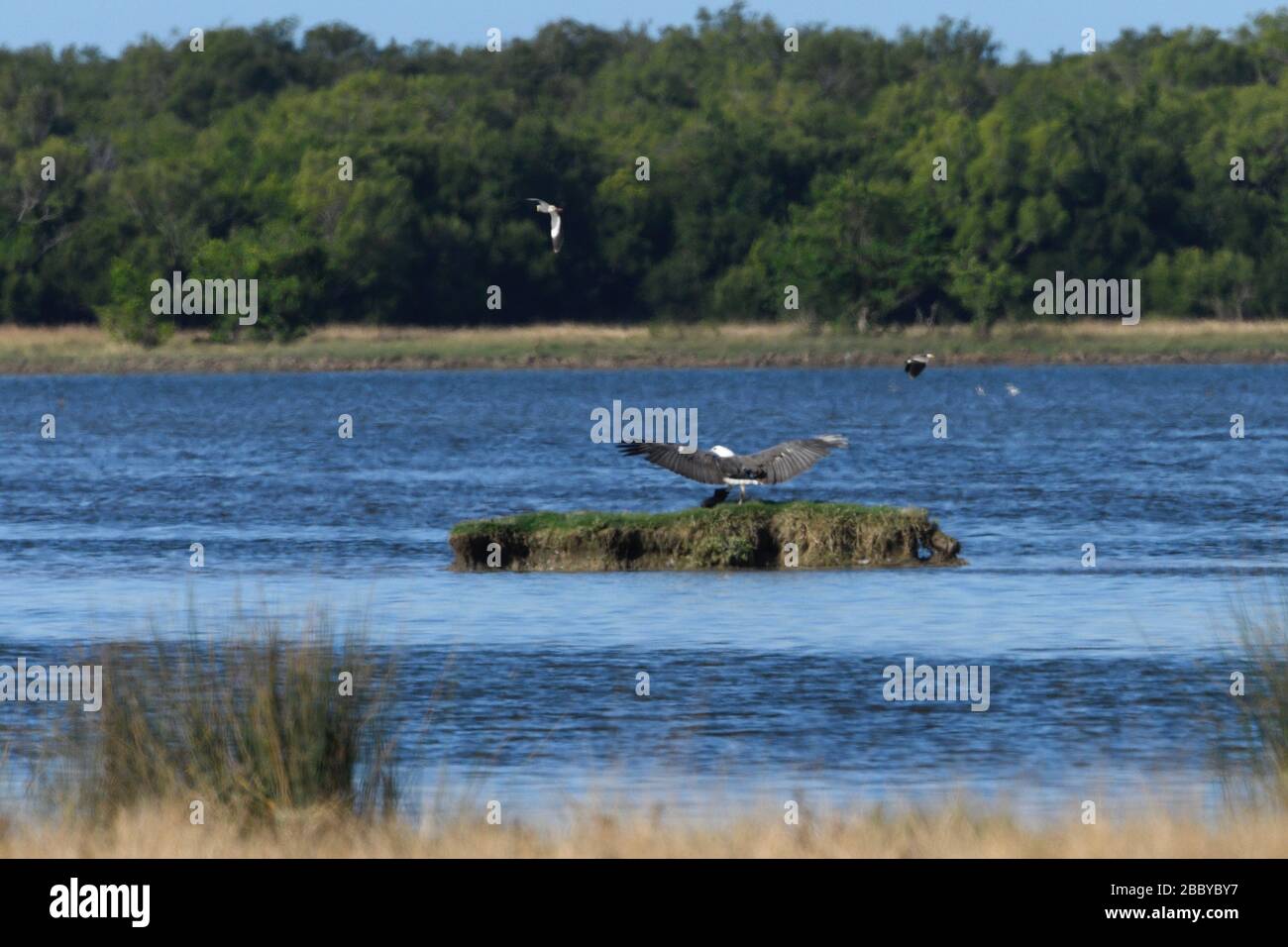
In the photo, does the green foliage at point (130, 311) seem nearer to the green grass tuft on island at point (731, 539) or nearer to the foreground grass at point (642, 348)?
the foreground grass at point (642, 348)

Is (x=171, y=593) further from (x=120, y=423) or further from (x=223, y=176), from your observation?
(x=223, y=176)

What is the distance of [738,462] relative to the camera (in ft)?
90.0

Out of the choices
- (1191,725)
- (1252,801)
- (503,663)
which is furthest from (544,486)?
(1252,801)

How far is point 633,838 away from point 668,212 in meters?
103

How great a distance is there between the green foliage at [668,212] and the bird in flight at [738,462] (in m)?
75.6

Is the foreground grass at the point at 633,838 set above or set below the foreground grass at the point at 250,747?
below

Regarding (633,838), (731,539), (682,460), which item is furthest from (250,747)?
(731,539)

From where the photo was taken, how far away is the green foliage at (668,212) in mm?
106081

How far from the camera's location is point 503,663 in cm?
2194

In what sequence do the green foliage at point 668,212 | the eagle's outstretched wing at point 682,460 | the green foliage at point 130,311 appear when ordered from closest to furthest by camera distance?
the eagle's outstretched wing at point 682,460 → the green foliage at point 130,311 → the green foliage at point 668,212
